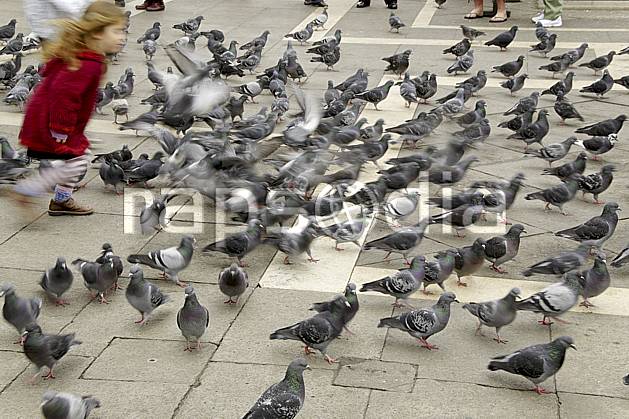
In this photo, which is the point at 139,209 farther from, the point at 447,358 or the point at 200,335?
the point at 447,358

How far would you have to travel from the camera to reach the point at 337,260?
723 centimetres

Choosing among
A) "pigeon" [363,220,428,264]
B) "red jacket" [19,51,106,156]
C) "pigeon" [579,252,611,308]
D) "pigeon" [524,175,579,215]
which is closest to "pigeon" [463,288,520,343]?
"pigeon" [579,252,611,308]

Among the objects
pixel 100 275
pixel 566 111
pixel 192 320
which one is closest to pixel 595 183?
pixel 566 111

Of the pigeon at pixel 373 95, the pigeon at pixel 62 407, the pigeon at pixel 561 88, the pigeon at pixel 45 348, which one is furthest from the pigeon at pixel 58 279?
the pigeon at pixel 561 88

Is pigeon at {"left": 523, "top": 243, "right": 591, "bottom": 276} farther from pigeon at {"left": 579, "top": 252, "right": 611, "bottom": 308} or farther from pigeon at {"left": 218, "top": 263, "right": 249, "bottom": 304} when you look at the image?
pigeon at {"left": 218, "top": 263, "right": 249, "bottom": 304}

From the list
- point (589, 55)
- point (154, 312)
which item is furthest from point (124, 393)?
point (589, 55)

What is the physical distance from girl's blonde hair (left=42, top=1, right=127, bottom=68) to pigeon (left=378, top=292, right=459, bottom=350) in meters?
2.63

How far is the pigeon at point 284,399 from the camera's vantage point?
4676 millimetres

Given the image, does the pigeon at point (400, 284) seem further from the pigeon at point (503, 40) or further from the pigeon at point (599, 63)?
the pigeon at point (503, 40)

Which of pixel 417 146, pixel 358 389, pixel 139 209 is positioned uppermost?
pixel 358 389

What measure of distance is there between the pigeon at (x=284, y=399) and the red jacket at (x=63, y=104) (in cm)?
261

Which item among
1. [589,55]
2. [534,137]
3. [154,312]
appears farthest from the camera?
[589,55]

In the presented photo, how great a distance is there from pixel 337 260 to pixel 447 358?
1733mm

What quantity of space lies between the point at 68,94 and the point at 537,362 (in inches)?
138
